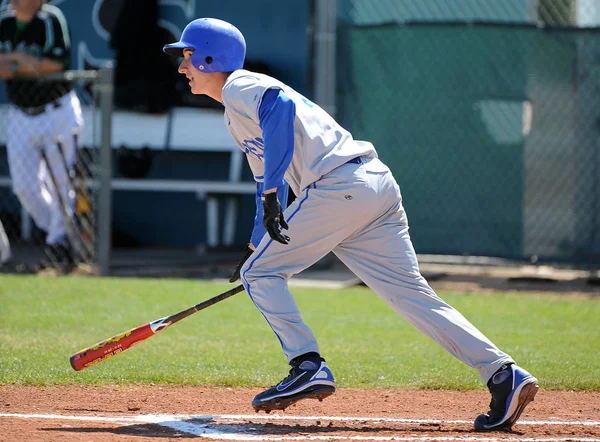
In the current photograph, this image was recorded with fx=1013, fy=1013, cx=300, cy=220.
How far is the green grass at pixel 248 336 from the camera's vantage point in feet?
19.1

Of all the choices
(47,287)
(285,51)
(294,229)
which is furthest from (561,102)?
(294,229)

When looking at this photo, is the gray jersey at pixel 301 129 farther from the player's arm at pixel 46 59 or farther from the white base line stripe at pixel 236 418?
the player's arm at pixel 46 59

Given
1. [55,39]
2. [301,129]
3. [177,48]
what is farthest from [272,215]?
[55,39]

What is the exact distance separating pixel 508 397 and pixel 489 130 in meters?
6.09

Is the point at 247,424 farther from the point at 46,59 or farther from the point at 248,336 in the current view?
the point at 46,59

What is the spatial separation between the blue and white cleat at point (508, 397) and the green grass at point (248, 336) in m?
1.18

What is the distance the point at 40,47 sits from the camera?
10.2m

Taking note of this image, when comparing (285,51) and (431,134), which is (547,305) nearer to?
(431,134)

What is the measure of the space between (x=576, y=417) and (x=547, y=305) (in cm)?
398

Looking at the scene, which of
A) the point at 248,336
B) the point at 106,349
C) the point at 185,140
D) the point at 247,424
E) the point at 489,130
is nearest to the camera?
the point at 247,424

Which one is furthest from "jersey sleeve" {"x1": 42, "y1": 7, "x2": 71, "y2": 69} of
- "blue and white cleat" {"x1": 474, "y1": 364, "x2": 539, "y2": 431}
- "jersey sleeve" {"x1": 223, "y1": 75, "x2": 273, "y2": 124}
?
"blue and white cleat" {"x1": 474, "y1": 364, "x2": 539, "y2": 431}

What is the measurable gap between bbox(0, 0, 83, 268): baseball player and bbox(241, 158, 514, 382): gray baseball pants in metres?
5.83

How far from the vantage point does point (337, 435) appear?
14.5 feet

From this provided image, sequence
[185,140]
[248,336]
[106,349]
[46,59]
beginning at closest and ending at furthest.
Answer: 1. [106,349]
2. [248,336]
3. [46,59]
4. [185,140]
